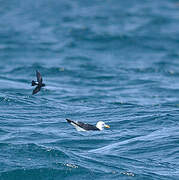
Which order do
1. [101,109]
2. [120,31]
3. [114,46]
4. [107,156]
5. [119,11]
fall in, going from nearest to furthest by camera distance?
[107,156] < [101,109] < [114,46] < [120,31] < [119,11]

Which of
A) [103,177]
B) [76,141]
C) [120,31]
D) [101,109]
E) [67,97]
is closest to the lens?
[103,177]

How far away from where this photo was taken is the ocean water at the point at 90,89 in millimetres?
16219

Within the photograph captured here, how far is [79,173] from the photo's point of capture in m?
15.5

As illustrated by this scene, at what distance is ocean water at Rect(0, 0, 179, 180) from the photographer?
16219mm

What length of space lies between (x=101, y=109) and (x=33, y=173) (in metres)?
9.01

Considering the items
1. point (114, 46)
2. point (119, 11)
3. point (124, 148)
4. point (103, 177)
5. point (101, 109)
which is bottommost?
point (103, 177)

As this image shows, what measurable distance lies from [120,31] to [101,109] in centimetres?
2299

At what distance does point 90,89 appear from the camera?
1168 inches

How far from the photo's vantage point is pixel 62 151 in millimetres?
16844

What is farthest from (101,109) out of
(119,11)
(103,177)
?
(119,11)

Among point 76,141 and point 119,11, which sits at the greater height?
point 119,11

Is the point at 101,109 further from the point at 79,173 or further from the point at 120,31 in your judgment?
the point at 120,31

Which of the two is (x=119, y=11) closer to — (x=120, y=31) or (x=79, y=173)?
(x=120, y=31)

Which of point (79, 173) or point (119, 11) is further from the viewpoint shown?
point (119, 11)
